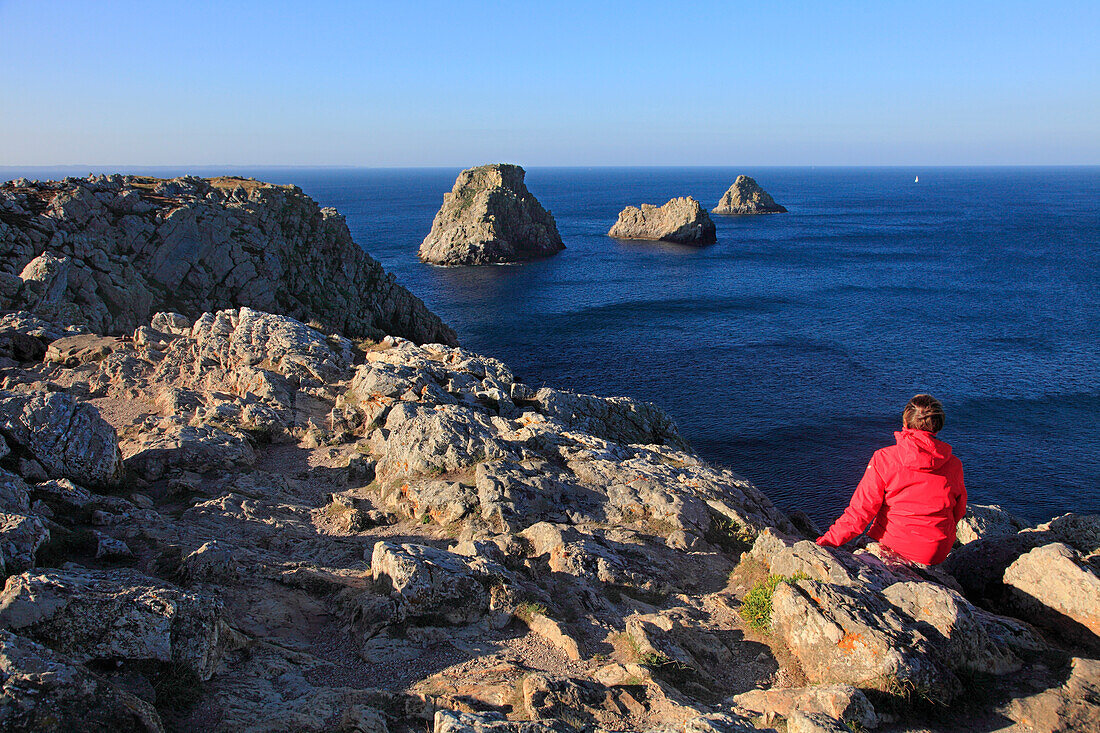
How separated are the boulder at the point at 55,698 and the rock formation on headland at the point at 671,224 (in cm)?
14726

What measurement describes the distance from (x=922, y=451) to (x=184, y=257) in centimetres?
5305

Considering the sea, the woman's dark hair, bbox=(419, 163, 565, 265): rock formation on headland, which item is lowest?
the sea

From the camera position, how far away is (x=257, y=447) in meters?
19.3

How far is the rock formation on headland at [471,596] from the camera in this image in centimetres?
762

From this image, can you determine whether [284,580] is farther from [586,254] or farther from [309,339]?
[586,254]

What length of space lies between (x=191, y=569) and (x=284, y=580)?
1.53m

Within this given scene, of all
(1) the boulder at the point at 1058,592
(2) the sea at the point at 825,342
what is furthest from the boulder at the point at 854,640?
(2) the sea at the point at 825,342

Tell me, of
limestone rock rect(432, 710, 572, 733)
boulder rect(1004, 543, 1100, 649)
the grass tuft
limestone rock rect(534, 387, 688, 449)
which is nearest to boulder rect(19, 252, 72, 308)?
limestone rock rect(534, 387, 688, 449)

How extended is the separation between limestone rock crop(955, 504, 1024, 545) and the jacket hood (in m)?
10.0

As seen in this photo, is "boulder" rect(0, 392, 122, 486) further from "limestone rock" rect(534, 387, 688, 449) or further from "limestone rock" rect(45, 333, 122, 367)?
"limestone rock" rect(534, 387, 688, 449)

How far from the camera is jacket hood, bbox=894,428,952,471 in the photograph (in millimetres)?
9055

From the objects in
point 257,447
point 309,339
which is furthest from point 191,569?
point 309,339

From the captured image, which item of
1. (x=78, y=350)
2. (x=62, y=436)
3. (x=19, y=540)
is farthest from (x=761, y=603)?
(x=78, y=350)

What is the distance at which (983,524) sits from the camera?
18.7 m
